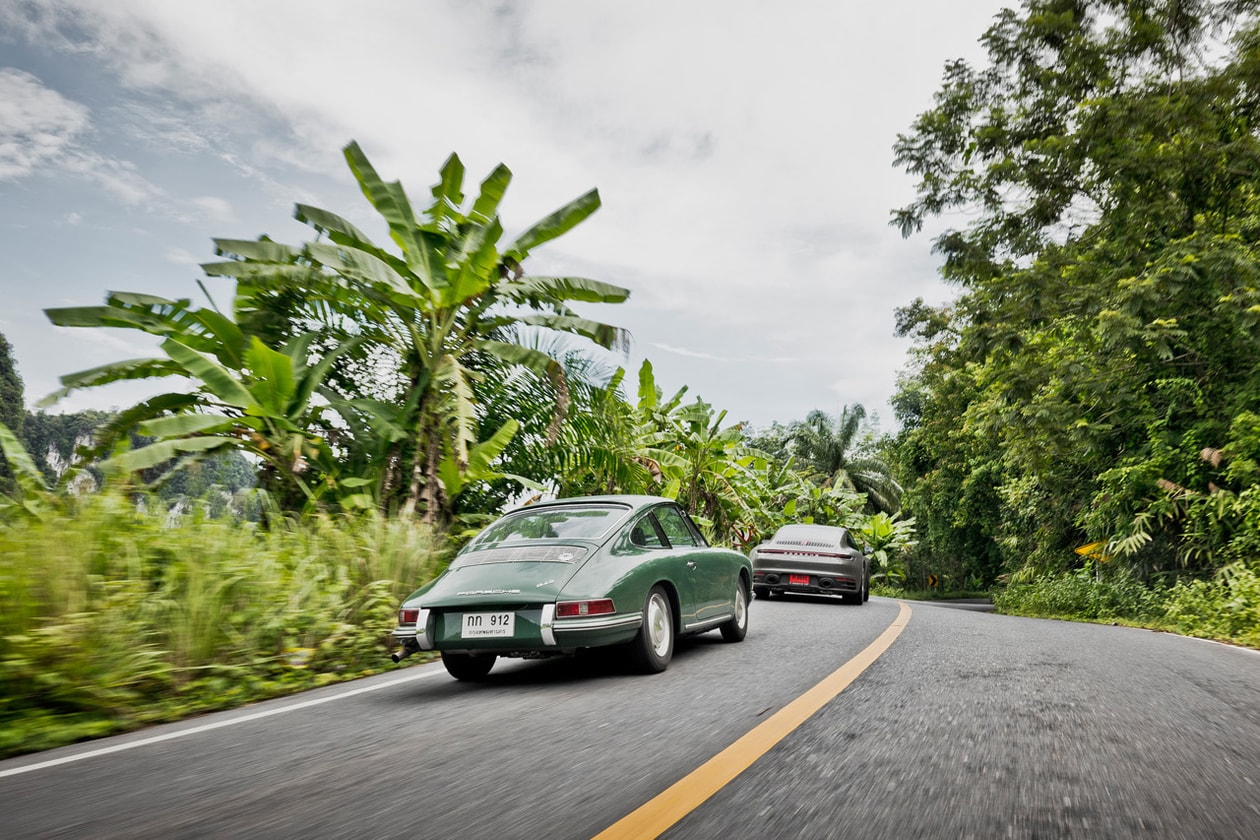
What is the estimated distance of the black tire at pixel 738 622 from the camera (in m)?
8.32

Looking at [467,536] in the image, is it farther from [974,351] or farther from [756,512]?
[756,512]

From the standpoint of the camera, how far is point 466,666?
6.33m

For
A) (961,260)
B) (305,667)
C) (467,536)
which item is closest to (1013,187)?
(961,260)

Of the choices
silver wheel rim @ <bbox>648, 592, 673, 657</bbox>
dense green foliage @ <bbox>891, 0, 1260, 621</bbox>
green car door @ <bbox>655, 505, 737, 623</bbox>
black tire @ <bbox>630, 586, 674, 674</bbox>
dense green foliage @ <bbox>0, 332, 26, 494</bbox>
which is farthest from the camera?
dense green foliage @ <bbox>0, 332, 26, 494</bbox>

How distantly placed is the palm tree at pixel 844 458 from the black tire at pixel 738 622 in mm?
40250

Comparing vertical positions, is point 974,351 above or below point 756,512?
above

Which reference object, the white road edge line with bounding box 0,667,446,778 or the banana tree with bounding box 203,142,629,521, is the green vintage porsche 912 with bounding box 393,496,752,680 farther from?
the banana tree with bounding box 203,142,629,521

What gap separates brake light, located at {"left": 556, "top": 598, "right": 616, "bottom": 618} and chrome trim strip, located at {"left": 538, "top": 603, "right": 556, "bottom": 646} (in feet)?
0.13

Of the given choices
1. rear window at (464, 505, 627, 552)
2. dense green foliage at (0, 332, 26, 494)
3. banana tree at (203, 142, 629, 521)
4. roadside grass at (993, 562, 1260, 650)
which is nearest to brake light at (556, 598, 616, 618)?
rear window at (464, 505, 627, 552)

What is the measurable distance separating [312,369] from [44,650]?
7.04 meters

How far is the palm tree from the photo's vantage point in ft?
160

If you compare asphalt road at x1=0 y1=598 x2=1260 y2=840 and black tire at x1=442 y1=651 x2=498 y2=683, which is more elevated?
black tire at x1=442 y1=651 x2=498 y2=683

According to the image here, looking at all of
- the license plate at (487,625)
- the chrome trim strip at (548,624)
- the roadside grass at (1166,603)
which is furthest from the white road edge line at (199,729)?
the roadside grass at (1166,603)

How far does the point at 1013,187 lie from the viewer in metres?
17.0
